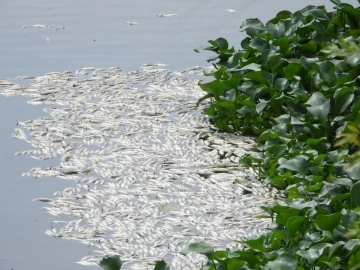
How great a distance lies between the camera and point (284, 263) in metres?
2.79

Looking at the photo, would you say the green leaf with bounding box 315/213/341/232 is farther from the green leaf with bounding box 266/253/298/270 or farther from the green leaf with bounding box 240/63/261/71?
the green leaf with bounding box 240/63/261/71

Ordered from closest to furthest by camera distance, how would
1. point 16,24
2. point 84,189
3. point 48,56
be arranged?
point 84,189 < point 48,56 < point 16,24

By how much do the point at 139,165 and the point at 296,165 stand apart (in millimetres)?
953

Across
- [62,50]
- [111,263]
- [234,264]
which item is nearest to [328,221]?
[234,264]

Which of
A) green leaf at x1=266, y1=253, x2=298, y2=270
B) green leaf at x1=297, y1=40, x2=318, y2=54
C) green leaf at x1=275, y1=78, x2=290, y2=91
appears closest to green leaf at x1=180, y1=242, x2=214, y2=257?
green leaf at x1=266, y1=253, x2=298, y2=270

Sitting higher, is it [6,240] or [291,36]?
[291,36]

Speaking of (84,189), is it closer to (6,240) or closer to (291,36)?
(6,240)

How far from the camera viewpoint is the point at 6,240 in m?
3.65

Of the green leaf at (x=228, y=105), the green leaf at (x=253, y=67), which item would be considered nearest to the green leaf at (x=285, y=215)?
the green leaf at (x=228, y=105)

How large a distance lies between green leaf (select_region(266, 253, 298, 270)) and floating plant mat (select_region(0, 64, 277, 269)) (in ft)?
1.70

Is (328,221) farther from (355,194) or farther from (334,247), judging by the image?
(355,194)

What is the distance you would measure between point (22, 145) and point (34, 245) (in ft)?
4.43

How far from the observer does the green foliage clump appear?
2936mm

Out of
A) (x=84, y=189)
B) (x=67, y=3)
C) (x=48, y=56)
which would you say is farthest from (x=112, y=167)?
(x=67, y=3)
